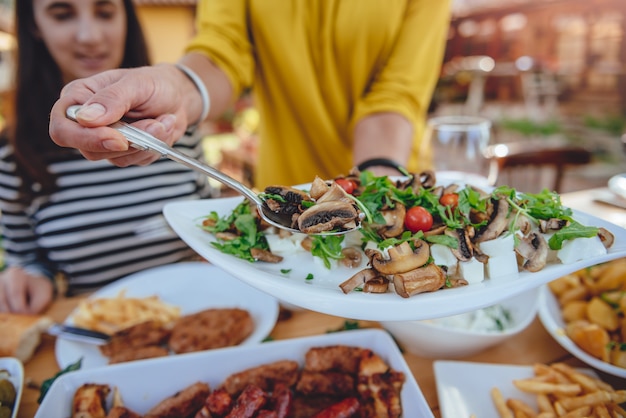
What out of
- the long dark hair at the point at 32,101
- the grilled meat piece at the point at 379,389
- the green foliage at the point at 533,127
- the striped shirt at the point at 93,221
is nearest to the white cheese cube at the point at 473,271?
the grilled meat piece at the point at 379,389

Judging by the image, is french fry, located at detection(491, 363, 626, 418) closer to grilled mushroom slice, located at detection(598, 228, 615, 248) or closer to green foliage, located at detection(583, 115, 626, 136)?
grilled mushroom slice, located at detection(598, 228, 615, 248)

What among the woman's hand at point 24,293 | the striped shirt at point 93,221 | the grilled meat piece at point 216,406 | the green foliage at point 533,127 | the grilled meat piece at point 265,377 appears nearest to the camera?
the grilled meat piece at point 216,406

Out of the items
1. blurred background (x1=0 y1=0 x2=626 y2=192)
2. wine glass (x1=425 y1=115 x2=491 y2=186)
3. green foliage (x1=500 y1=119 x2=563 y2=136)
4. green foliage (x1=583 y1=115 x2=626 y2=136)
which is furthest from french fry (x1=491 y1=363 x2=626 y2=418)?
green foliage (x1=500 y1=119 x2=563 y2=136)

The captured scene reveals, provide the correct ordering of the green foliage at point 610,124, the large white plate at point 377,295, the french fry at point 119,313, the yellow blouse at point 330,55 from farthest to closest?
the green foliage at point 610,124 < the yellow blouse at point 330,55 < the french fry at point 119,313 < the large white plate at point 377,295

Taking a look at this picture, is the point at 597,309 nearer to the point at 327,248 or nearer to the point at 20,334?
the point at 327,248

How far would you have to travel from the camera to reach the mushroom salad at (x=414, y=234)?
1.03m

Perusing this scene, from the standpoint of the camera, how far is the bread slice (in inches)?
61.2

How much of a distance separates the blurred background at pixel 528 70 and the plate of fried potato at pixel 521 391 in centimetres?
642

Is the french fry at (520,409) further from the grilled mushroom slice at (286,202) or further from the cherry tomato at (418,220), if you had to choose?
the grilled mushroom slice at (286,202)

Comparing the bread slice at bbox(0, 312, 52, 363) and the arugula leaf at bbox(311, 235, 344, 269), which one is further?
the bread slice at bbox(0, 312, 52, 363)

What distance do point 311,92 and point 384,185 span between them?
3.91 feet

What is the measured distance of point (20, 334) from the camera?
1.58 meters

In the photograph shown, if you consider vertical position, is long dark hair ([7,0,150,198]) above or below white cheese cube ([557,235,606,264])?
above

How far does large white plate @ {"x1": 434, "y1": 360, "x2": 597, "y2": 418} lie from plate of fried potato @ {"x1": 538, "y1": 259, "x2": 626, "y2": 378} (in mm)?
79
